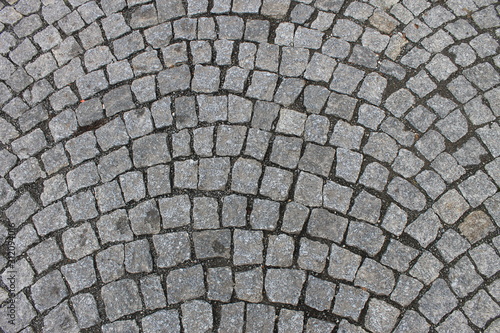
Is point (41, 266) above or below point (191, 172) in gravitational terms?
above

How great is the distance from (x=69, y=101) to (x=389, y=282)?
3.16m

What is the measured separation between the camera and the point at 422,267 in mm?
3285

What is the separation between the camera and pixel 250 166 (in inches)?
142

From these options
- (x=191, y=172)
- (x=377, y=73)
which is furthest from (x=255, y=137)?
(x=377, y=73)

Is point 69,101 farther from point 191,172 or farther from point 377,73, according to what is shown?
point 377,73

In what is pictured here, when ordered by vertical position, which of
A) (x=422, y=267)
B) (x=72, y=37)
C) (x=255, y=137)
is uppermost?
(x=72, y=37)

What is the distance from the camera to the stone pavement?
10.7 ft

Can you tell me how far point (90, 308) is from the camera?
3.29 metres

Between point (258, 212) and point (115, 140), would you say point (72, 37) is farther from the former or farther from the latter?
point (258, 212)

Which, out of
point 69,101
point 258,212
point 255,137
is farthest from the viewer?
point 69,101

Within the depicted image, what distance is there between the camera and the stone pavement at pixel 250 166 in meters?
3.26

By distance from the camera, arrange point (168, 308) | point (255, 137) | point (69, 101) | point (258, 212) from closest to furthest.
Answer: point (168, 308) < point (258, 212) < point (255, 137) < point (69, 101)

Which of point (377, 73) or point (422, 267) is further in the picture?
point (377, 73)

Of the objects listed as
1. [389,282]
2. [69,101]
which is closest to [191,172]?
[69,101]
